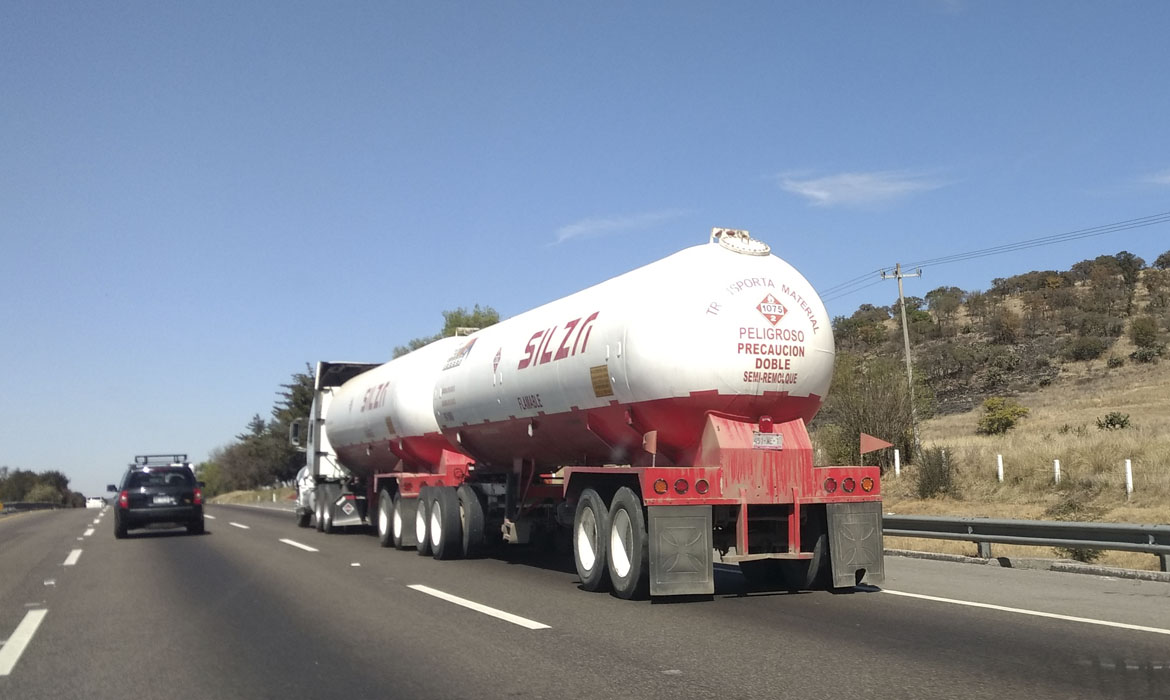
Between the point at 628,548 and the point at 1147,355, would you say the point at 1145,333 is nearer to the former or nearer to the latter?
the point at 1147,355

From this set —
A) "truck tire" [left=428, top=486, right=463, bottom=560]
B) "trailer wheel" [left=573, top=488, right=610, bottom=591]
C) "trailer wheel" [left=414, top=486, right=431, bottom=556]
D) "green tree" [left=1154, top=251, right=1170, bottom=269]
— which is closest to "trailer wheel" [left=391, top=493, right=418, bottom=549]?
"trailer wheel" [left=414, top=486, right=431, bottom=556]

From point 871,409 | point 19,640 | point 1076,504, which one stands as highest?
point 871,409

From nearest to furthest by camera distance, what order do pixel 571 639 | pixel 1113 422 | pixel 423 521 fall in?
1. pixel 571 639
2. pixel 423 521
3. pixel 1113 422

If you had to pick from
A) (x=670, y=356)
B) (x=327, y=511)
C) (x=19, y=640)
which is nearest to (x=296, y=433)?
(x=327, y=511)

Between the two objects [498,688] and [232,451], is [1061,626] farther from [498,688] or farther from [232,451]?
[232,451]

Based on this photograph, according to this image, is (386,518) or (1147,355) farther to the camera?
(1147,355)

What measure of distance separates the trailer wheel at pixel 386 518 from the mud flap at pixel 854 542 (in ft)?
34.6

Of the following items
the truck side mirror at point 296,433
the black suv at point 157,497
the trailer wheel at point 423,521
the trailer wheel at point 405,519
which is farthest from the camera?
the truck side mirror at point 296,433

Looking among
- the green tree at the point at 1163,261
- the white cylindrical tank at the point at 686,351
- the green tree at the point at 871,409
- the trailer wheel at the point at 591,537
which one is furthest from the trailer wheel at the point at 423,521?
the green tree at the point at 1163,261

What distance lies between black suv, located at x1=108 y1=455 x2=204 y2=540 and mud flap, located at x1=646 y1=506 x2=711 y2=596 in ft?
54.9

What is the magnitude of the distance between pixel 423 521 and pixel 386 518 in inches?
96.4

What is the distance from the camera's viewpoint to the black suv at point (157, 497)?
2283 cm

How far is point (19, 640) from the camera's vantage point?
8695mm

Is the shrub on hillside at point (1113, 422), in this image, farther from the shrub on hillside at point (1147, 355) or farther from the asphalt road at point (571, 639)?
the asphalt road at point (571, 639)
